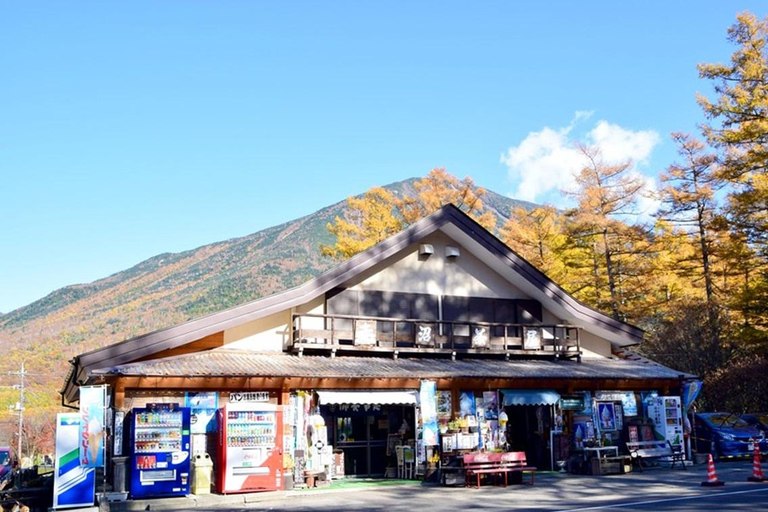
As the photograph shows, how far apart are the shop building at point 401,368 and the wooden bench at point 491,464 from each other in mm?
1566

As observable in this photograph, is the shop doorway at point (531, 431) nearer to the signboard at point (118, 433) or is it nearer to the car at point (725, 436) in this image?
the car at point (725, 436)

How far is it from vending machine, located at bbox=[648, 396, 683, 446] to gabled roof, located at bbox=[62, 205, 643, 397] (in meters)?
2.66

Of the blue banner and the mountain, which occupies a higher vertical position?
the mountain

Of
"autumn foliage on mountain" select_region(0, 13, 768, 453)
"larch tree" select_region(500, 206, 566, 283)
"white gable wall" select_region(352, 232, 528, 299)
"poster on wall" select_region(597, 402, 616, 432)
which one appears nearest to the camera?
"poster on wall" select_region(597, 402, 616, 432)

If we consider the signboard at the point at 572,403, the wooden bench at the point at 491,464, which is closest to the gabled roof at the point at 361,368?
the signboard at the point at 572,403

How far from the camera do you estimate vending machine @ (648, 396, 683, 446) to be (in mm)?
21719

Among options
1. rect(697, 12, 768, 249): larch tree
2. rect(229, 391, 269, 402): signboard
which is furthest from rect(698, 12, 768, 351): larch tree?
rect(229, 391, 269, 402): signboard

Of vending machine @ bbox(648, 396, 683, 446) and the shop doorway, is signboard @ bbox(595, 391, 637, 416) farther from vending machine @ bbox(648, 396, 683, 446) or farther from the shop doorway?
the shop doorway

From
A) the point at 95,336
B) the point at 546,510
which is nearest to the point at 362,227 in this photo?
the point at 546,510

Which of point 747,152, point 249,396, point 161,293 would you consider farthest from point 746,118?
point 161,293

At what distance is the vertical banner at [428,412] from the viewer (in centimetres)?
1855

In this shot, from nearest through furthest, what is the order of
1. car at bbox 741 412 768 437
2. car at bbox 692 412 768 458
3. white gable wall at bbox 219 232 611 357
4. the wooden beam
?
the wooden beam, white gable wall at bbox 219 232 611 357, car at bbox 692 412 768 458, car at bbox 741 412 768 437

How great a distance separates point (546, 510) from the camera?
41.3 ft

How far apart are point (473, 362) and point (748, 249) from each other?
17.0 m
